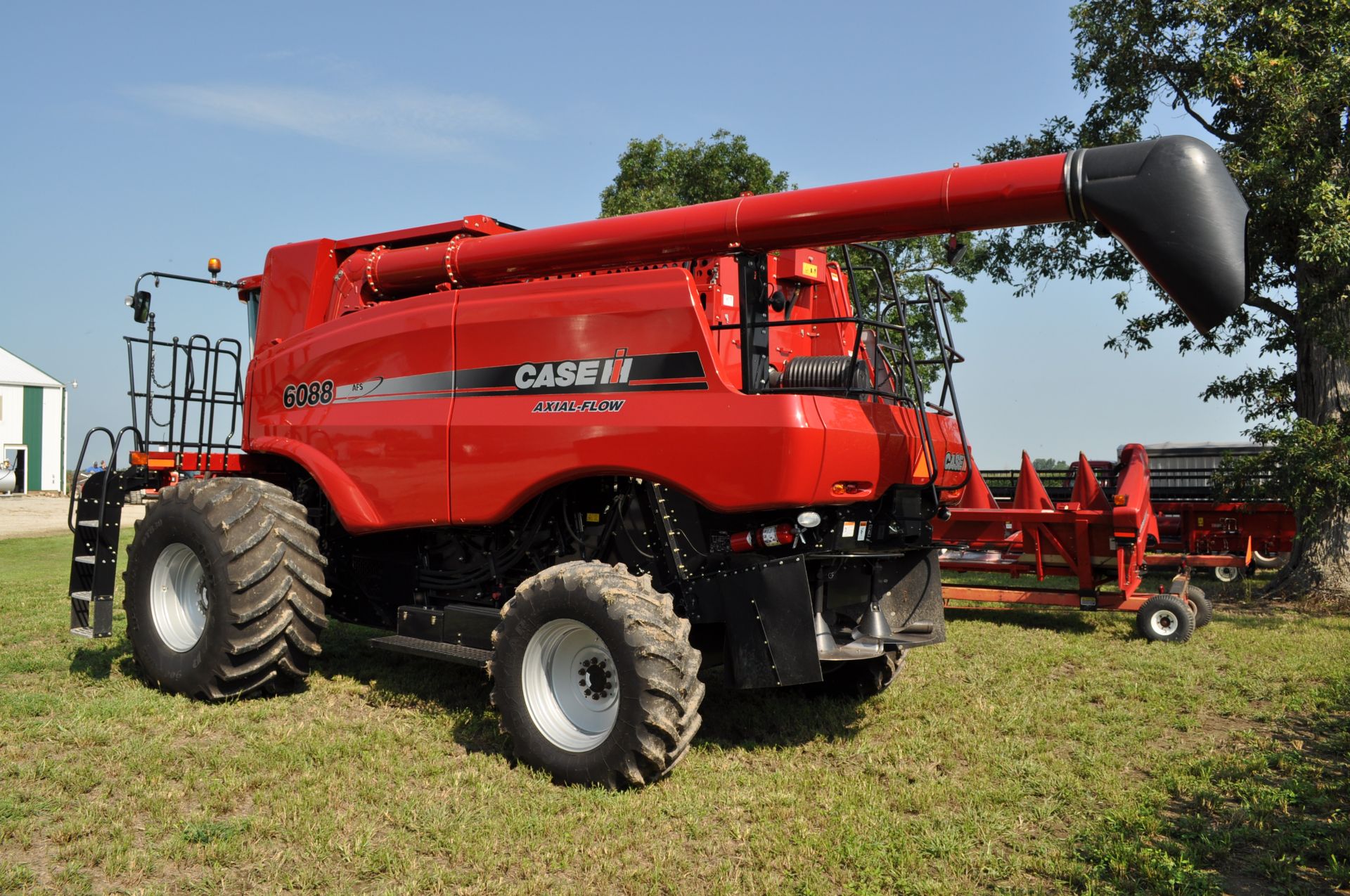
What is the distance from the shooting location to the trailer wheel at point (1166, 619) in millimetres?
8898

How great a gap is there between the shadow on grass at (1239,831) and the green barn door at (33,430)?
4623 cm

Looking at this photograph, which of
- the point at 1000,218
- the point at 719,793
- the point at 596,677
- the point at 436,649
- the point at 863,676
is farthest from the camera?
the point at 863,676

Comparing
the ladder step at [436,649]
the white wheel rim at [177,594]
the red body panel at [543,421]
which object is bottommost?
the ladder step at [436,649]

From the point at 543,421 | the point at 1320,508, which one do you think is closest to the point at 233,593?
the point at 543,421

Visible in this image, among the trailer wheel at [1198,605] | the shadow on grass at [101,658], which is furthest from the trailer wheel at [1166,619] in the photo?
the shadow on grass at [101,658]

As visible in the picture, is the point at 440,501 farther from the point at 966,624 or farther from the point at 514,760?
the point at 966,624

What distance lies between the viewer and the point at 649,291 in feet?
17.6

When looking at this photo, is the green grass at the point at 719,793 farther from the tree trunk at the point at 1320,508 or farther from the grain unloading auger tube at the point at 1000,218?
the tree trunk at the point at 1320,508

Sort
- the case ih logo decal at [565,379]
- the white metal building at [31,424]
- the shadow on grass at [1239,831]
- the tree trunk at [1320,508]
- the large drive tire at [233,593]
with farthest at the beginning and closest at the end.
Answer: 1. the white metal building at [31,424]
2. the tree trunk at [1320,508]
3. the large drive tire at [233,593]
4. the case ih logo decal at [565,379]
5. the shadow on grass at [1239,831]

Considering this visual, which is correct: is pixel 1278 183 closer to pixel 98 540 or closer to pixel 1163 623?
pixel 1163 623

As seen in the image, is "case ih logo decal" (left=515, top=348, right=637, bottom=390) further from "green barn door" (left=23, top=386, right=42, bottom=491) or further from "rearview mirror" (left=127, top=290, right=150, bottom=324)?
"green barn door" (left=23, top=386, right=42, bottom=491)

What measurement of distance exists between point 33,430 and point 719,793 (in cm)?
4521

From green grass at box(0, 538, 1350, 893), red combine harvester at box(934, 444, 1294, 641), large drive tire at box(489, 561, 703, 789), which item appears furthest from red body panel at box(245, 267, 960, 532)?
red combine harvester at box(934, 444, 1294, 641)

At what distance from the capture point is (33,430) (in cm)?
4147
